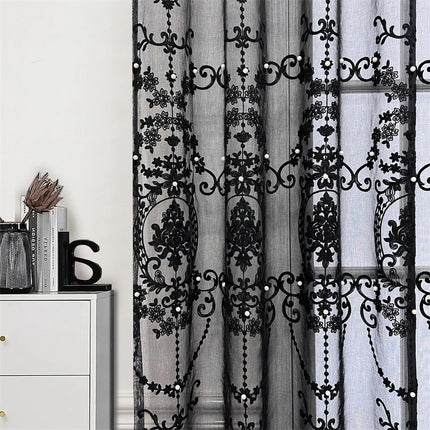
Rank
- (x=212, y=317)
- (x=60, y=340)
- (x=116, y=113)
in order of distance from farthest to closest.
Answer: (x=116, y=113) → (x=212, y=317) → (x=60, y=340)

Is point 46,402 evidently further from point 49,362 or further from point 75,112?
point 75,112

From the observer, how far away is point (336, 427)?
65.4 inches

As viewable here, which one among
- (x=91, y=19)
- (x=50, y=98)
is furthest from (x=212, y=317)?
(x=91, y=19)

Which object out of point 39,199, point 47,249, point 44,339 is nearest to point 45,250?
point 47,249

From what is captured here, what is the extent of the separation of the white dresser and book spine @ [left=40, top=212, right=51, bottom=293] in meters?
0.12

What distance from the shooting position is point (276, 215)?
1.71 metres

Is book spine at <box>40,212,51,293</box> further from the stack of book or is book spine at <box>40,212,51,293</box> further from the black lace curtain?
the black lace curtain

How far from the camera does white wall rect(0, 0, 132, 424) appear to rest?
1848mm

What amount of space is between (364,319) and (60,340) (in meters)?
0.84

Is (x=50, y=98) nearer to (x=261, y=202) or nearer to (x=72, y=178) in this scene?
(x=72, y=178)

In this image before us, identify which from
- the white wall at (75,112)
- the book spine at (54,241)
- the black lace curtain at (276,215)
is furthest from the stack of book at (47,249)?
the black lace curtain at (276,215)

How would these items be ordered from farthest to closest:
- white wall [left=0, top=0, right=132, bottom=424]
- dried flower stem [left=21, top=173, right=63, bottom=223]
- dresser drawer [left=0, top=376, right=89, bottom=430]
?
white wall [left=0, top=0, right=132, bottom=424] → dried flower stem [left=21, top=173, right=63, bottom=223] → dresser drawer [left=0, top=376, right=89, bottom=430]

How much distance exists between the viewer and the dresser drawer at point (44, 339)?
5.23 ft

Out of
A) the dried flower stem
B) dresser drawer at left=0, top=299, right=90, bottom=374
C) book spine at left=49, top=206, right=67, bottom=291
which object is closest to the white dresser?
dresser drawer at left=0, top=299, right=90, bottom=374
